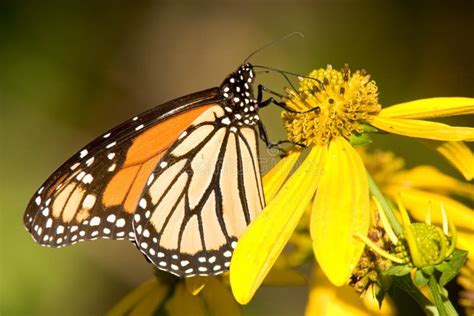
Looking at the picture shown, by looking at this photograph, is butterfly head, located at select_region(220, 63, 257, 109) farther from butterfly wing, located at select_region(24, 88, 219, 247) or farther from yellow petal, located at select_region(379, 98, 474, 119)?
yellow petal, located at select_region(379, 98, 474, 119)

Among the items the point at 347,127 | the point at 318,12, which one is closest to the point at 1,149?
the point at 318,12

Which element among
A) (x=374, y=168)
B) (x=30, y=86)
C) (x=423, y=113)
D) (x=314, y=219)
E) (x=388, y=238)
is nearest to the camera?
(x=388, y=238)

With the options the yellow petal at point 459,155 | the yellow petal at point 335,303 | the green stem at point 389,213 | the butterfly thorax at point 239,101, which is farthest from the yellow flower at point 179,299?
the yellow petal at point 459,155

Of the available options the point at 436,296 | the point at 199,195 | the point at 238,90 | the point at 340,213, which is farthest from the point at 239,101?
the point at 436,296

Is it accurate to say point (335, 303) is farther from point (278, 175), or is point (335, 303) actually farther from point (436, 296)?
point (436, 296)

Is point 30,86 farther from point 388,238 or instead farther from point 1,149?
point 388,238

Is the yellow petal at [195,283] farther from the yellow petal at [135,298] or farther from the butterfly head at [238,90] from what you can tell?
the butterfly head at [238,90]
